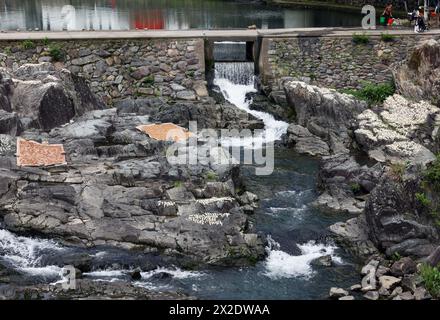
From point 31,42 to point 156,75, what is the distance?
751 cm

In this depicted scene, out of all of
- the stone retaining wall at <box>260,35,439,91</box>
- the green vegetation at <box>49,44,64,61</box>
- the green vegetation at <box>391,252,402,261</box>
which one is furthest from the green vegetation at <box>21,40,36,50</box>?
the green vegetation at <box>391,252,402,261</box>

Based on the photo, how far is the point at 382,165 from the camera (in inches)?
1242

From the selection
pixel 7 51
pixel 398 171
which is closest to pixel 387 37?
pixel 398 171

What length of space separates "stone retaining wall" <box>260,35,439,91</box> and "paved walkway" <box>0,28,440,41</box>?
61 cm

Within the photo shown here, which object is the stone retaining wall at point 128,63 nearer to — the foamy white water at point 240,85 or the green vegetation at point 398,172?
the foamy white water at point 240,85

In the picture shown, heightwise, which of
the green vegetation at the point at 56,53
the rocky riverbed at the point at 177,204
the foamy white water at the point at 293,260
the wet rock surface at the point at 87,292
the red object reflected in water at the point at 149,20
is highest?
the red object reflected in water at the point at 149,20

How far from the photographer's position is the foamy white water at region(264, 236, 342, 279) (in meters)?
24.0

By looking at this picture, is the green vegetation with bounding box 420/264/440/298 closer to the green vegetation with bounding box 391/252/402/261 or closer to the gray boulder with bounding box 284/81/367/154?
the green vegetation with bounding box 391/252/402/261

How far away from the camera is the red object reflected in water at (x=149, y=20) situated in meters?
64.1

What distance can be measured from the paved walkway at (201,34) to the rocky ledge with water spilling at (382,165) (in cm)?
429

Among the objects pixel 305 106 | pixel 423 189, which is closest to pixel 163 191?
pixel 423 189

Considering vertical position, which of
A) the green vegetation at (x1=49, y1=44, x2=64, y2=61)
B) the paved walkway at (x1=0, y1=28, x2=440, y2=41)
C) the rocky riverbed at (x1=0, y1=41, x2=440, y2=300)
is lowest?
the rocky riverbed at (x1=0, y1=41, x2=440, y2=300)

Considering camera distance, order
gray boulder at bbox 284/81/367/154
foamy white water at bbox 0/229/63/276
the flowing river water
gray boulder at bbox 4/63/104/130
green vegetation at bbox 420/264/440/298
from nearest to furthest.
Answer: green vegetation at bbox 420/264/440/298 → the flowing river water → foamy white water at bbox 0/229/63/276 → gray boulder at bbox 4/63/104/130 → gray boulder at bbox 284/81/367/154

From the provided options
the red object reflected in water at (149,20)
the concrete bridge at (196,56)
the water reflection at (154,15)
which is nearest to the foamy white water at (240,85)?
the concrete bridge at (196,56)
